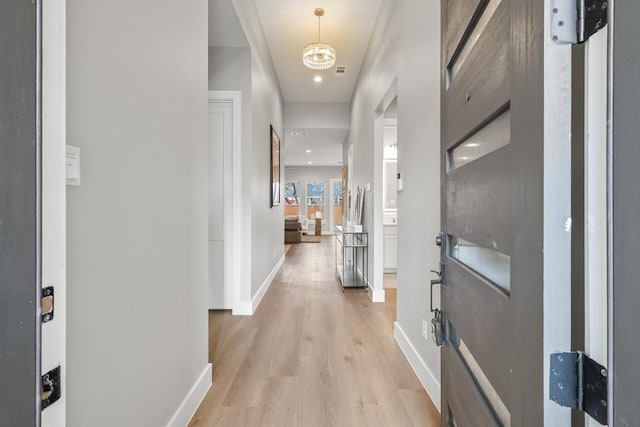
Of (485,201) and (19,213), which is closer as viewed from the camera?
(19,213)

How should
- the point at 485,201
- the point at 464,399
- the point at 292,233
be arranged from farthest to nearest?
the point at 292,233
the point at 464,399
the point at 485,201

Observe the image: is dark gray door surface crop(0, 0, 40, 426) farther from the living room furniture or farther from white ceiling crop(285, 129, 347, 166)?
the living room furniture

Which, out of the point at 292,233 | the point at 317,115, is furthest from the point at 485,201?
the point at 292,233

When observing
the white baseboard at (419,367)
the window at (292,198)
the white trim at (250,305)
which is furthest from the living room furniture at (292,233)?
the white baseboard at (419,367)

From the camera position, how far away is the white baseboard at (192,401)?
4.94 feet

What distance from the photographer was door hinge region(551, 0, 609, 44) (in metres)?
0.49

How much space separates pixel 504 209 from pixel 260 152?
3.42 metres

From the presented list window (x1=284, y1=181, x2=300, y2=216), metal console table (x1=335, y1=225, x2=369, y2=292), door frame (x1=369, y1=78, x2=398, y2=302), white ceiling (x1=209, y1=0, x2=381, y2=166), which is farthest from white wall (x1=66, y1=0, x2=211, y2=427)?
window (x1=284, y1=181, x2=300, y2=216)

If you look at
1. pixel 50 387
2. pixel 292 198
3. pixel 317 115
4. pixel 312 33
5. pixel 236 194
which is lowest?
pixel 50 387

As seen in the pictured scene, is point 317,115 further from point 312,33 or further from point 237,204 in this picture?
point 237,204

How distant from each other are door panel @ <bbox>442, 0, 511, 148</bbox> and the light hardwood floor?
4.97 ft

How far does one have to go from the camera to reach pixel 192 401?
66.1 inches

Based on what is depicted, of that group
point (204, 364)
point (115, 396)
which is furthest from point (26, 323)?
point (204, 364)

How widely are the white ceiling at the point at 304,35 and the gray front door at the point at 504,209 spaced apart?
2310 mm
